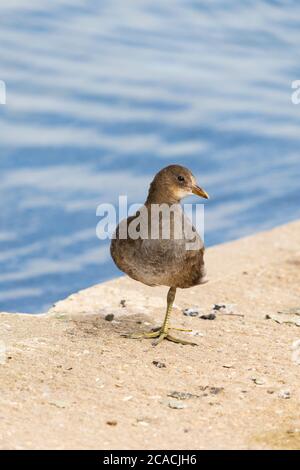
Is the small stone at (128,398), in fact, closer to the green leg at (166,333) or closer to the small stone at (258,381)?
the small stone at (258,381)

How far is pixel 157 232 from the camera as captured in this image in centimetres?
690

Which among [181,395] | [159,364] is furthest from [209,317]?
[181,395]

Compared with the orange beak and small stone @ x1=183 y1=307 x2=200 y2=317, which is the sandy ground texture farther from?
the orange beak

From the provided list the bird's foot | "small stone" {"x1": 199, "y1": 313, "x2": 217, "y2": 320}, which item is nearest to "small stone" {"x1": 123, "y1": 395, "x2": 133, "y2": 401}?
the bird's foot

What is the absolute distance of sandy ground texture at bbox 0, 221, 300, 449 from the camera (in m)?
5.63

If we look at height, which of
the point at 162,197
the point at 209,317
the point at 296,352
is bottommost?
the point at 296,352

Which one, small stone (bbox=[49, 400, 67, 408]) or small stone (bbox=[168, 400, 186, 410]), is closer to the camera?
small stone (bbox=[49, 400, 67, 408])

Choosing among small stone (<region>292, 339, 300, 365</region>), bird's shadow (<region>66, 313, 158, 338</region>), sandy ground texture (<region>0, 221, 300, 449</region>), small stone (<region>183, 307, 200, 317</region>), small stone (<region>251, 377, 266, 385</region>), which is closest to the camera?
sandy ground texture (<region>0, 221, 300, 449</region>)

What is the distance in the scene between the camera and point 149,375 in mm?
6664

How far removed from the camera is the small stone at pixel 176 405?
6.11 m

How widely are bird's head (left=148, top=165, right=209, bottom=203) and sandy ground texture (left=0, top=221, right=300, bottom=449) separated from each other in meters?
1.14

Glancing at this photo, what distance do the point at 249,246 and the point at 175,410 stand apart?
5.72m

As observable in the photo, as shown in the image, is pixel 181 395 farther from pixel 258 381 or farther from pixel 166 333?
pixel 166 333

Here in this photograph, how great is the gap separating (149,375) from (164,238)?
0.95 m
